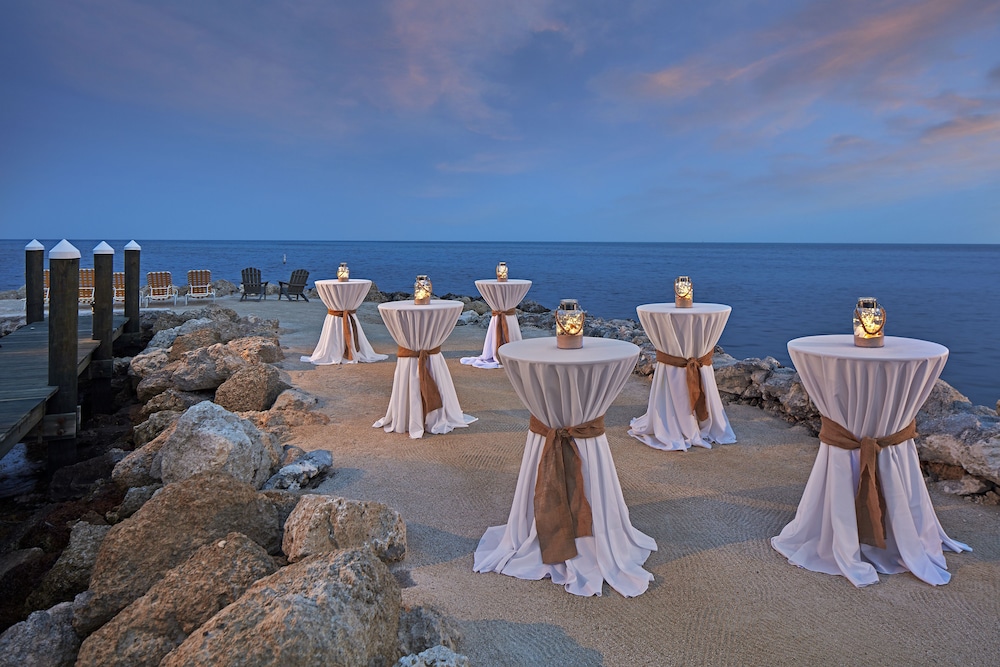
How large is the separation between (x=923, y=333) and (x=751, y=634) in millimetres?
19633

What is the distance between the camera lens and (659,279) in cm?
4216

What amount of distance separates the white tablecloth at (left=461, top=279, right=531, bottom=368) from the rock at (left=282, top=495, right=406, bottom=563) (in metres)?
5.66

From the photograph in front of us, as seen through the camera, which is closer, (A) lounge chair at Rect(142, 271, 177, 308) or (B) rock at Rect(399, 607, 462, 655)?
(B) rock at Rect(399, 607, 462, 655)

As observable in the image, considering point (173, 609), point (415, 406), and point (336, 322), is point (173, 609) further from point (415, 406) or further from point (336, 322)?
point (336, 322)

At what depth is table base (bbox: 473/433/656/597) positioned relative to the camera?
11.2 ft

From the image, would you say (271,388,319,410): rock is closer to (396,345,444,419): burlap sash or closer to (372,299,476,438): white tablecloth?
(372,299,476,438): white tablecloth

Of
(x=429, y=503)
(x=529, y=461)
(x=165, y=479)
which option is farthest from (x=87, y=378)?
(x=529, y=461)

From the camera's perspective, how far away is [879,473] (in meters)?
3.56

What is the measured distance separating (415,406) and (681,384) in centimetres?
270

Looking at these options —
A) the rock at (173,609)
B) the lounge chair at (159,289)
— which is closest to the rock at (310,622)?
the rock at (173,609)

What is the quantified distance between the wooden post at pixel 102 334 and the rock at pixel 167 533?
7.10 m

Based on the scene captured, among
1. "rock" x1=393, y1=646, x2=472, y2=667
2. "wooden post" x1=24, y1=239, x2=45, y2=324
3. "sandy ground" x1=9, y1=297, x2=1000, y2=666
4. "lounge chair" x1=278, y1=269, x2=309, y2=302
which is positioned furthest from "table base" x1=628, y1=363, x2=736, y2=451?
"lounge chair" x1=278, y1=269, x2=309, y2=302

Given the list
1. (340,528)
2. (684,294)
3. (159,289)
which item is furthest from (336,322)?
(159,289)

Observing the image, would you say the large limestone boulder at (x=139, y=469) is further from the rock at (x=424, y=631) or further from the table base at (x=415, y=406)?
the rock at (x=424, y=631)
